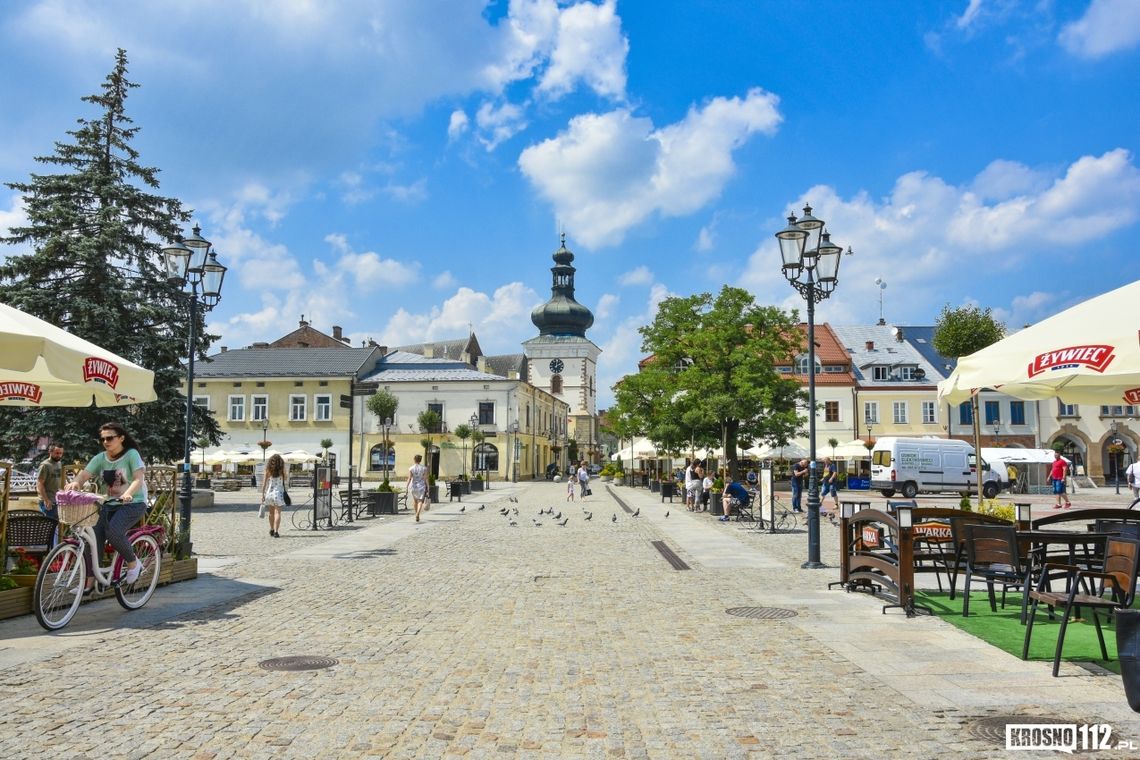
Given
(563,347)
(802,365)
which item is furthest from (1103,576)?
(563,347)

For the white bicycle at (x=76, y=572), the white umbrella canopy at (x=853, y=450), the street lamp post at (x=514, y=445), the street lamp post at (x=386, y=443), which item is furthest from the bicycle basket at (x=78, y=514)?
the street lamp post at (x=514, y=445)

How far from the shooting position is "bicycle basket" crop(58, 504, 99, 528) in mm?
8250

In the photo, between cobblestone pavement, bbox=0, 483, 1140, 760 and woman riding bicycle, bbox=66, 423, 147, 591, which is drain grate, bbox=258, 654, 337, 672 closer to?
cobblestone pavement, bbox=0, 483, 1140, 760

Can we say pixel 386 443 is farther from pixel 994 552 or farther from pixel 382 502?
pixel 994 552

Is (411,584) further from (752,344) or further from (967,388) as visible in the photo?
(752,344)

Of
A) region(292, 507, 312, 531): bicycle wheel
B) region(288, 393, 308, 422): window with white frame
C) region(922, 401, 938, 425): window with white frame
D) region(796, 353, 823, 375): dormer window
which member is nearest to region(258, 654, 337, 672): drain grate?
region(292, 507, 312, 531): bicycle wheel

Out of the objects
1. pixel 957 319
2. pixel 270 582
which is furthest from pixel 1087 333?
pixel 957 319

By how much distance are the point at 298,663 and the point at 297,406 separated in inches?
2321

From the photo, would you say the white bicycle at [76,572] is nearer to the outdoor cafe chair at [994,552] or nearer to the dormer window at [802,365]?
the outdoor cafe chair at [994,552]

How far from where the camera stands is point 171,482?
11.0 meters

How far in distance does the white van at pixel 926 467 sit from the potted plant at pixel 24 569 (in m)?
35.4

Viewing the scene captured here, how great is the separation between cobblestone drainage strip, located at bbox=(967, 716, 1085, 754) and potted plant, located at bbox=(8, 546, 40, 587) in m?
8.49

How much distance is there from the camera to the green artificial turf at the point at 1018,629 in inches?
274

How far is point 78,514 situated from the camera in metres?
8.32
